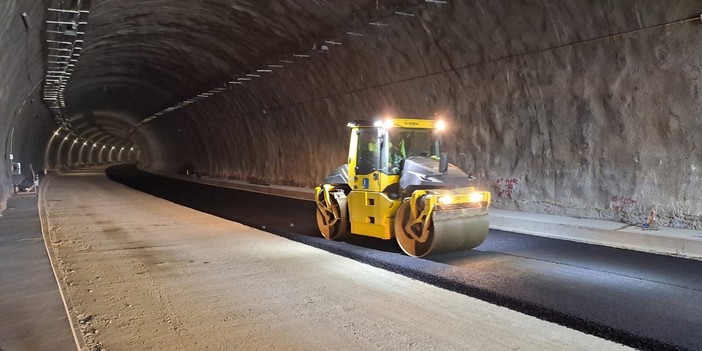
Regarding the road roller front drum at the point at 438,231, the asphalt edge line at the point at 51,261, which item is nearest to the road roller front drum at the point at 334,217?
the road roller front drum at the point at 438,231

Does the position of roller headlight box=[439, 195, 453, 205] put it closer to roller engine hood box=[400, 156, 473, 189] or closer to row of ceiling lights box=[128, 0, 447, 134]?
roller engine hood box=[400, 156, 473, 189]

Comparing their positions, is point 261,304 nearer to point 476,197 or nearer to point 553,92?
point 476,197

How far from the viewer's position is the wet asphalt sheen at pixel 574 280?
5000 millimetres

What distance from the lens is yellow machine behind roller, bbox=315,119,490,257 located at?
26.7 feet

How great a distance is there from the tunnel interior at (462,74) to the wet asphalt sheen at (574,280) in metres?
1.71

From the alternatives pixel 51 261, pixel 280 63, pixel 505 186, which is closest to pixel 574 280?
pixel 505 186

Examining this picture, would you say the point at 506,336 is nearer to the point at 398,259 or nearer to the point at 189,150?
the point at 398,259

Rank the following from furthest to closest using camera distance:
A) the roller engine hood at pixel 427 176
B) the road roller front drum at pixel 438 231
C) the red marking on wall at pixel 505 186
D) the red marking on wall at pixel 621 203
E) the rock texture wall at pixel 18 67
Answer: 1. the red marking on wall at pixel 505 186
2. the red marking on wall at pixel 621 203
3. the rock texture wall at pixel 18 67
4. the roller engine hood at pixel 427 176
5. the road roller front drum at pixel 438 231

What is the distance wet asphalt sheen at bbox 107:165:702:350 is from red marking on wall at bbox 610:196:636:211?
134cm

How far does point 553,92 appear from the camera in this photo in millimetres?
10789

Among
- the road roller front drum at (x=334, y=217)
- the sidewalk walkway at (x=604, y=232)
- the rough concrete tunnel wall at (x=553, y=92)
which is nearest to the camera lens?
the sidewalk walkway at (x=604, y=232)

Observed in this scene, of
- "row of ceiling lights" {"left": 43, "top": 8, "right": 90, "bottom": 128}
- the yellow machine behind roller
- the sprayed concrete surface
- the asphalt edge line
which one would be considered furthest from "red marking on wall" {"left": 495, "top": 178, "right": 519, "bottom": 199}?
"row of ceiling lights" {"left": 43, "top": 8, "right": 90, "bottom": 128}

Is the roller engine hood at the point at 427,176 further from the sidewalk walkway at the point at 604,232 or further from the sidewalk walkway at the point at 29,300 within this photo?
the sidewalk walkway at the point at 29,300

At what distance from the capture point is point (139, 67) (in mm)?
23500
